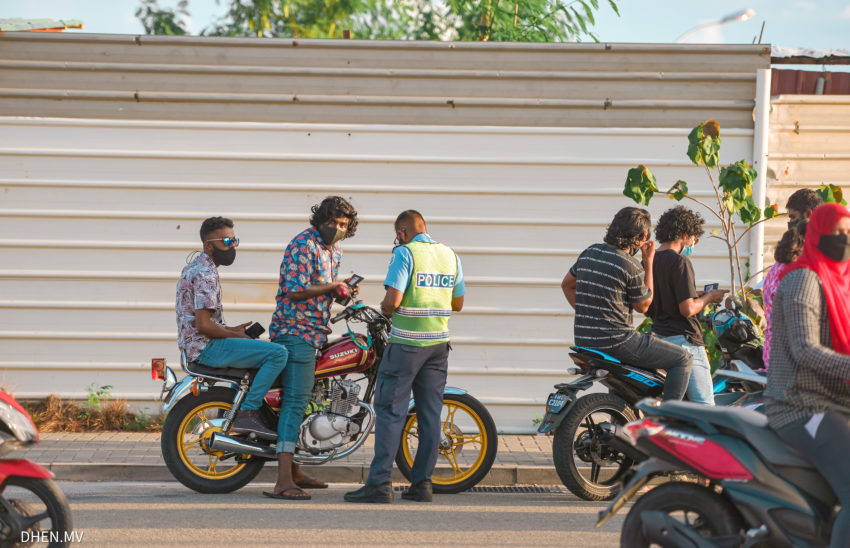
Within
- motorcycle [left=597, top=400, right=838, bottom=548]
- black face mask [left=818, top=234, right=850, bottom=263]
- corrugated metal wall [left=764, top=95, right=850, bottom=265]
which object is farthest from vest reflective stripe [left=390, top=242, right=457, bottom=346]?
corrugated metal wall [left=764, top=95, right=850, bottom=265]

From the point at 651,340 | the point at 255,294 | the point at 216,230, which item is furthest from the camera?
the point at 255,294

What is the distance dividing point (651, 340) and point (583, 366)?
1.60ft

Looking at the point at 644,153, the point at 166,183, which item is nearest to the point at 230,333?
the point at 166,183

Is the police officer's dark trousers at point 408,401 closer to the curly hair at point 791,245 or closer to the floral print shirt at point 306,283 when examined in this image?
the floral print shirt at point 306,283

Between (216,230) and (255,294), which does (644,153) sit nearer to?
(255,294)

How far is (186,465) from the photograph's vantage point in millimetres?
7160

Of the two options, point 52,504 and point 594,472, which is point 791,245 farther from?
point 52,504

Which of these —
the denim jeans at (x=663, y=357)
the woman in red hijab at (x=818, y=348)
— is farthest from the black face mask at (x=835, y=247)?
the denim jeans at (x=663, y=357)

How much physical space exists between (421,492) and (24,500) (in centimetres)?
285

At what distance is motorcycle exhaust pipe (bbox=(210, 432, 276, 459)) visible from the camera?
7.08m

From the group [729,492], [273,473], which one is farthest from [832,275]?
[273,473]

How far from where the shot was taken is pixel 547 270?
33.5 ft

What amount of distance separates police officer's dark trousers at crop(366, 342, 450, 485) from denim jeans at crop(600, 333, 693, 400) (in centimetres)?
115

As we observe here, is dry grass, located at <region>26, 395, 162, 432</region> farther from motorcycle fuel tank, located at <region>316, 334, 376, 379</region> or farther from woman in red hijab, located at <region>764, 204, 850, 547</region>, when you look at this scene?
woman in red hijab, located at <region>764, 204, 850, 547</region>
